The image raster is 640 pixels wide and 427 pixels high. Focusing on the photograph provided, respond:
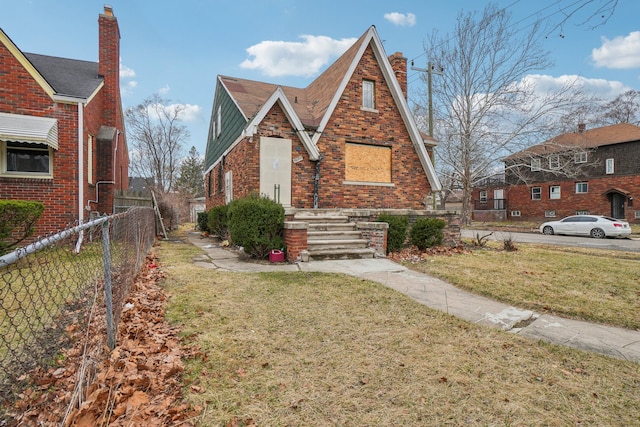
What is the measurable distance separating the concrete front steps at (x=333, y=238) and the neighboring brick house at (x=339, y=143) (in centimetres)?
188

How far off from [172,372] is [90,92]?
10.6 metres

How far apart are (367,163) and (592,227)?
1600 centimetres

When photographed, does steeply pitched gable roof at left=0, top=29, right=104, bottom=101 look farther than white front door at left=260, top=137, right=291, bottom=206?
No

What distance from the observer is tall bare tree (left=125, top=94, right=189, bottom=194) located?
1369 inches

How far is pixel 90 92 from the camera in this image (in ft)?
32.3

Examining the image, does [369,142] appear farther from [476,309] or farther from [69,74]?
[69,74]

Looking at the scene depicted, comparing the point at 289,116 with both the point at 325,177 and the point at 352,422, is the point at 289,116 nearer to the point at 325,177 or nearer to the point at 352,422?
the point at 325,177

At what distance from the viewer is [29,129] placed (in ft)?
27.1

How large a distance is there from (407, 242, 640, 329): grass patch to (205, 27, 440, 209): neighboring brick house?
178 inches

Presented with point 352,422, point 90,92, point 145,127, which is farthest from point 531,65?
point 145,127

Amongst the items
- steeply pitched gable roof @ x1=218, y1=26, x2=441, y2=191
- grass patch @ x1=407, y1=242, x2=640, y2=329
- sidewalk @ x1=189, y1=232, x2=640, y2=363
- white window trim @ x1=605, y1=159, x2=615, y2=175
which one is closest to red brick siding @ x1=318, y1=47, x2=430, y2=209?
steeply pitched gable roof @ x1=218, y1=26, x2=441, y2=191

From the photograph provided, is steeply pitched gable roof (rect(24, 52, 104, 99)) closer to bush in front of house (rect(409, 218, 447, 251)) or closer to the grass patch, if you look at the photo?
bush in front of house (rect(409, 218, 447, 251))

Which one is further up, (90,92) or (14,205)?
(90,92)

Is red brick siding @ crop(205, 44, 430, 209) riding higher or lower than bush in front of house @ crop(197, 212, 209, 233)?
higher
